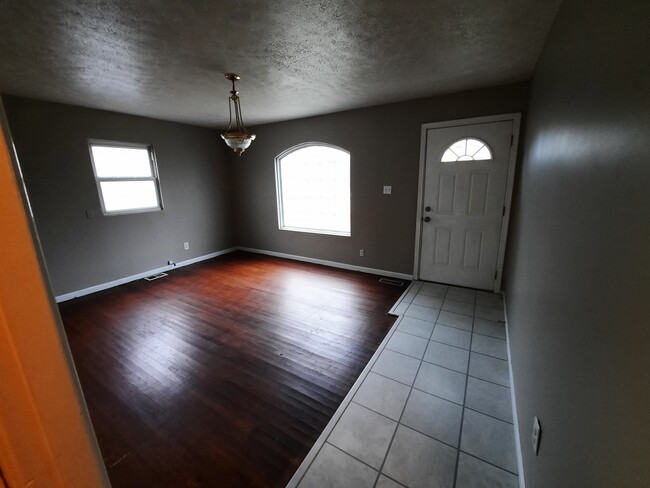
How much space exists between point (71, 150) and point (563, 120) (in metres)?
4.92

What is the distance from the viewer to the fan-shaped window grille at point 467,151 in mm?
3230

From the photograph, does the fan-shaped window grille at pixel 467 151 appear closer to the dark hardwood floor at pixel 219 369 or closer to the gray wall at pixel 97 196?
the dark hardwood floor at pixel 219 369

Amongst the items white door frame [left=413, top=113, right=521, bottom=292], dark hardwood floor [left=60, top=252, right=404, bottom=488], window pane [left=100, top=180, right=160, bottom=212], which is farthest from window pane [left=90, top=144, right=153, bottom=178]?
white door frame [left=413, top=113, right=521, bottom=292]

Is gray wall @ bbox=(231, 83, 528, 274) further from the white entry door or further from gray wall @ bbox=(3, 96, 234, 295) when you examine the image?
gray wall @ bbox=(3, 96, 234, 295)

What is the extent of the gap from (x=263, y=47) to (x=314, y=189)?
284 centimetres

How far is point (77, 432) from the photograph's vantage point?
0.40 metres

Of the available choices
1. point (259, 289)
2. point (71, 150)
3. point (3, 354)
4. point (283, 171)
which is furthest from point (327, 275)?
point (3, 354)

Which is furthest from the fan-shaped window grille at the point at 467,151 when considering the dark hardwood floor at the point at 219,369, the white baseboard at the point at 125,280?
the white baseboard at the point at 125,280

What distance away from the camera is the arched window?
14.8ft

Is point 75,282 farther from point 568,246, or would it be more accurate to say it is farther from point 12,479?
point 568,246

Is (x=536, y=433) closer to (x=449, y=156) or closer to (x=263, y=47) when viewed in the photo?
(x=263, y=47)

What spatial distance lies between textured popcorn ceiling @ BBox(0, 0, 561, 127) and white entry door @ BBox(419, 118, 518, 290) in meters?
0.57

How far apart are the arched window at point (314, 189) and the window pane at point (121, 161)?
6.87 ft

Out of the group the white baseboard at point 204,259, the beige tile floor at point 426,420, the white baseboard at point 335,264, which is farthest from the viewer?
the white baseboard at point 335,264
